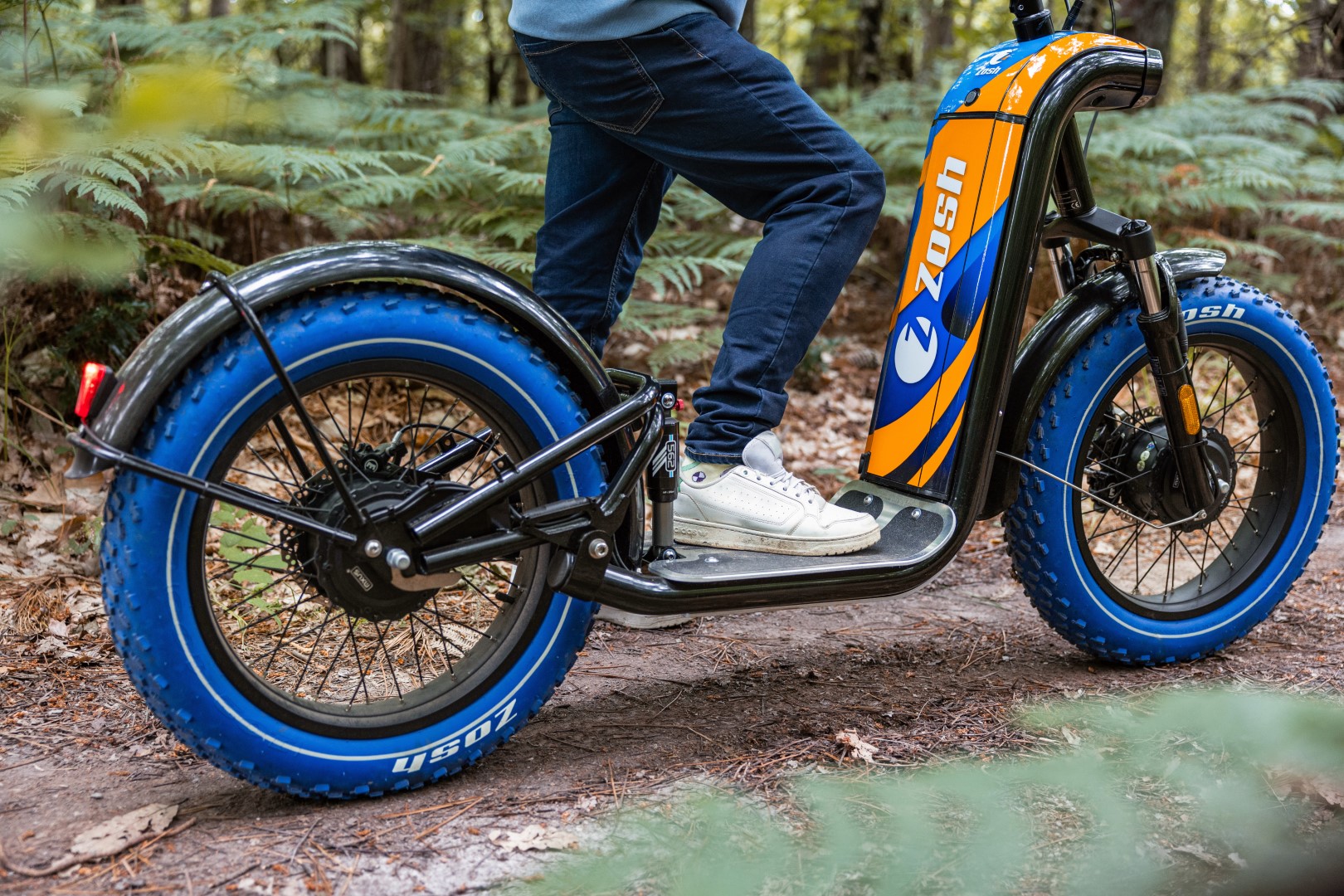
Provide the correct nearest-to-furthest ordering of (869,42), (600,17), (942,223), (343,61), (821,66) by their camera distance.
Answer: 1. (600,17)
2. (942,223)
3. (869,42)
4. (343,61)
5. (821,66)

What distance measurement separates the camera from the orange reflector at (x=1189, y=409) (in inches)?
90.6

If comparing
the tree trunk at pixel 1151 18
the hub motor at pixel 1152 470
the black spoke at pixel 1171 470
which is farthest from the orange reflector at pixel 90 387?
the tree trunk at pixel 1151 18

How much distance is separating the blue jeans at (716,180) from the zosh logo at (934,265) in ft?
0.59

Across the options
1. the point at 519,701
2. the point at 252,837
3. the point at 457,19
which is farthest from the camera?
the point at 457,19

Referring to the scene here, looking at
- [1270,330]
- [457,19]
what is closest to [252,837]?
[1270,330]

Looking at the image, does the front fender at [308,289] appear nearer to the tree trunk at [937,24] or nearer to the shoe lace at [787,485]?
the shoe lace at [787,485]

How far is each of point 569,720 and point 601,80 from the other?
1.25 m

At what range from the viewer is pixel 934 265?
2.21 m

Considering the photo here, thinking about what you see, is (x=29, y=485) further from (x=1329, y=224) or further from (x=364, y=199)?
(x=1329, y=224)

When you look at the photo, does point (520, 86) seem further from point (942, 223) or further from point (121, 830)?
point (121, 830)

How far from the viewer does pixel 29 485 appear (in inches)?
127

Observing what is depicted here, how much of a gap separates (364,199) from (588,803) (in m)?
2.94

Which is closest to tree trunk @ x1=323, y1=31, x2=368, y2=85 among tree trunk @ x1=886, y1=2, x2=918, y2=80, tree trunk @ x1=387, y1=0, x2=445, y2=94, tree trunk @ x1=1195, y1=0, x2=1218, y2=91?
tree trunk @ x1=387, y1=0, x2=445, y2=94

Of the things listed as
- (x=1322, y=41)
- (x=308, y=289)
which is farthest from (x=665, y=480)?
(x=1322, y=41)
